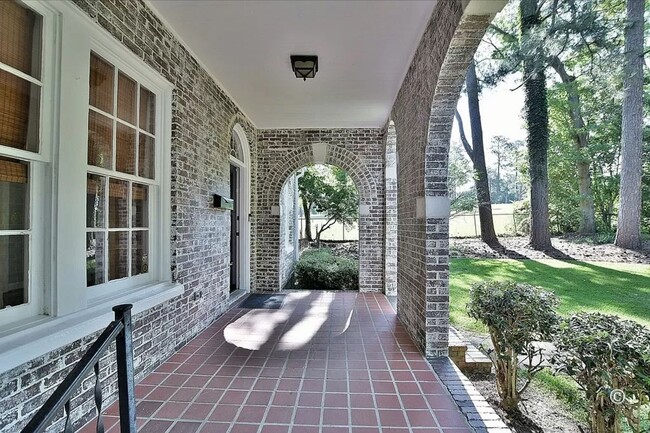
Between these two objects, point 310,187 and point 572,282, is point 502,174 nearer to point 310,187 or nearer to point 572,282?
point 310,187

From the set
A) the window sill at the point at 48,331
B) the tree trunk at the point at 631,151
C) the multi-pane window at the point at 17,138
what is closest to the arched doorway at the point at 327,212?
the tree trunk at the point at 631,151

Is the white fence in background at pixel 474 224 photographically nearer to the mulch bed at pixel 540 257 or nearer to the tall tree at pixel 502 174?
the mulch bed at pixel 540 257

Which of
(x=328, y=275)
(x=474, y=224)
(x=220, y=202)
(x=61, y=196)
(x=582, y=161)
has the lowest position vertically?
(x=328, y=275)

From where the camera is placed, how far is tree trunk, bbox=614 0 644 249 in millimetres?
7996

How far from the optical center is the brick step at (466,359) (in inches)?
136

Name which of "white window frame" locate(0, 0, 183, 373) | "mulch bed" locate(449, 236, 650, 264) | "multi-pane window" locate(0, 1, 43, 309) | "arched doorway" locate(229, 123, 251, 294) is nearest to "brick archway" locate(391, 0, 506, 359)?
"white window frame" locate(0, 0, 183, 373)

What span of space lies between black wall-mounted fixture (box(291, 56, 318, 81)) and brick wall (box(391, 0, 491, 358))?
1.09 meters

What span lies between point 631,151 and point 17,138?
1168 cm

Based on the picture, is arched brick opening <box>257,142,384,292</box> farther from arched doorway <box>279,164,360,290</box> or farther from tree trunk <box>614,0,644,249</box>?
tree trunk <box>614,0,644,249</box>

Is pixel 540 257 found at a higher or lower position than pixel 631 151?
lower

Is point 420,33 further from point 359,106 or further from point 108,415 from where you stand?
point 108,415

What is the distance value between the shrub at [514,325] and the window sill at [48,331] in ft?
9.47

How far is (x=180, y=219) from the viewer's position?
338cm

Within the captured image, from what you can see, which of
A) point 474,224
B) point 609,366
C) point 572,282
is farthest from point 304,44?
point 474,224
